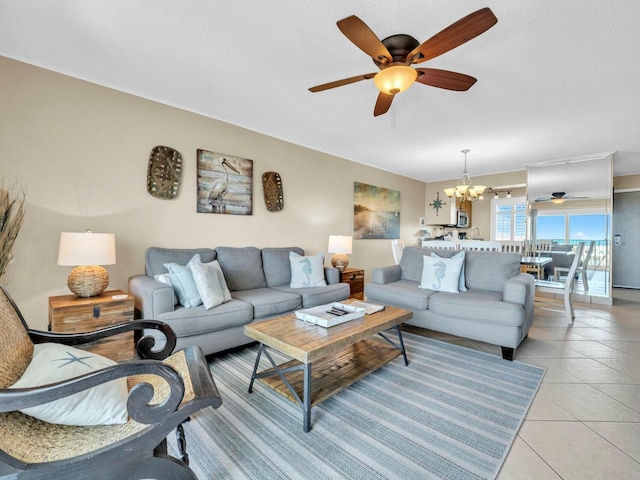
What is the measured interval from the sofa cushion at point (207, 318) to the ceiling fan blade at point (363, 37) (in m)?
2.19

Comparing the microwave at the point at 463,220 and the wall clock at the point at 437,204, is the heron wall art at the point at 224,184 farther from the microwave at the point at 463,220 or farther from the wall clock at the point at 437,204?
the microwave at the point at 463,220

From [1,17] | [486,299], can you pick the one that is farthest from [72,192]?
[486,299]

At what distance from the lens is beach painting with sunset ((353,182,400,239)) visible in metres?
5.50

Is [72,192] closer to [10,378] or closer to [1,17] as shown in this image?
[1,17]

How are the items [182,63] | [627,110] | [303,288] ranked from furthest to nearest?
[303,288]
[627,110]
[182,63]

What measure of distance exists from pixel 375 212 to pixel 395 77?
4051mm

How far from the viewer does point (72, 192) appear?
262 cm

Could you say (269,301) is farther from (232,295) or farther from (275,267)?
(275,267)

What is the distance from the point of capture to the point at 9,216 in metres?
2.33

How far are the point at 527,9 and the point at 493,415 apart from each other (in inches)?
99.6

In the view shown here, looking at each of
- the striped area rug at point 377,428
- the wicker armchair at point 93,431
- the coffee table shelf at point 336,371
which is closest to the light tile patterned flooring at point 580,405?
the striped area rug at point 377,428

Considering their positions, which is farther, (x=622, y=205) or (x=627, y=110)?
(x=622, y=205)

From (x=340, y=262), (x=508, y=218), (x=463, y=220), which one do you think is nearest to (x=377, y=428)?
(x=340, y=262)

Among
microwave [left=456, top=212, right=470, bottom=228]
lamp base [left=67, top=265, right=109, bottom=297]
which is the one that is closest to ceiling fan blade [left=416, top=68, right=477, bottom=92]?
lamp base [left=67, top=265, right=109, bottom=297]
